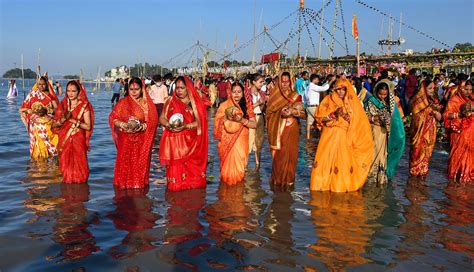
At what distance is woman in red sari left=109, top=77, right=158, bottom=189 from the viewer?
611 centimetres

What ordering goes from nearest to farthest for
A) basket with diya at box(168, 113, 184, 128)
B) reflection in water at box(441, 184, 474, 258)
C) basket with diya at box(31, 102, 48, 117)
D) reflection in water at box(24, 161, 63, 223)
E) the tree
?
reflection in water at box(441, 184, 474, 258) → reflection in water at box(24, 161, 63, 223) → basket with diya at box(168, 113, 184, 128) → basket with diya at box(31, 102, 48, 117) → the tree

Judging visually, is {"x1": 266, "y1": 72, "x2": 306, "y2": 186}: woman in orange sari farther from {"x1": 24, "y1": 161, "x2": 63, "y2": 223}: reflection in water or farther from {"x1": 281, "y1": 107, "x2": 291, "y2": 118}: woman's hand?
{"x1": 24, "y1": 161, "x2": 63, "y2": 223}: reflection in water

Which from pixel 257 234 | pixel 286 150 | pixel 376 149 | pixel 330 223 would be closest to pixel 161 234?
pixel 257 234

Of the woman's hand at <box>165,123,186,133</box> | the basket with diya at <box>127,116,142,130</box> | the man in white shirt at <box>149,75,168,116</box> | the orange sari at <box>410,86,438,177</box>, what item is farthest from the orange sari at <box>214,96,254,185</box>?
the man in white shirt at <box>149,75,168,116</box>

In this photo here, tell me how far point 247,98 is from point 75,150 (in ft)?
7.82

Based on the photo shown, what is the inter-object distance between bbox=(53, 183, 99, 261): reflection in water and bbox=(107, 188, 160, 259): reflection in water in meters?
0.24

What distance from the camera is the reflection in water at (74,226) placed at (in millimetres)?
4242

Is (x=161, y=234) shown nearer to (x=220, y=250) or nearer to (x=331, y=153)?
(x=220, y=250)

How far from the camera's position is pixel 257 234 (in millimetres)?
4676

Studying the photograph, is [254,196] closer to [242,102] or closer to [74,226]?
[242,102]

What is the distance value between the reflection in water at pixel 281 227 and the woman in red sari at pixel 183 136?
1125 millimetres

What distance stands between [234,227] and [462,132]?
4193mm

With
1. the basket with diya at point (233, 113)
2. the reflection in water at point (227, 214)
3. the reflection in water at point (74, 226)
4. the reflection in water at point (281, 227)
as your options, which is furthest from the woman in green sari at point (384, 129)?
the reflection in water at point (74, 226)

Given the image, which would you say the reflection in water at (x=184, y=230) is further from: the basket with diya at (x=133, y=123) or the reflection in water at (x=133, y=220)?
the basket with diya at (x=133, y=123)
